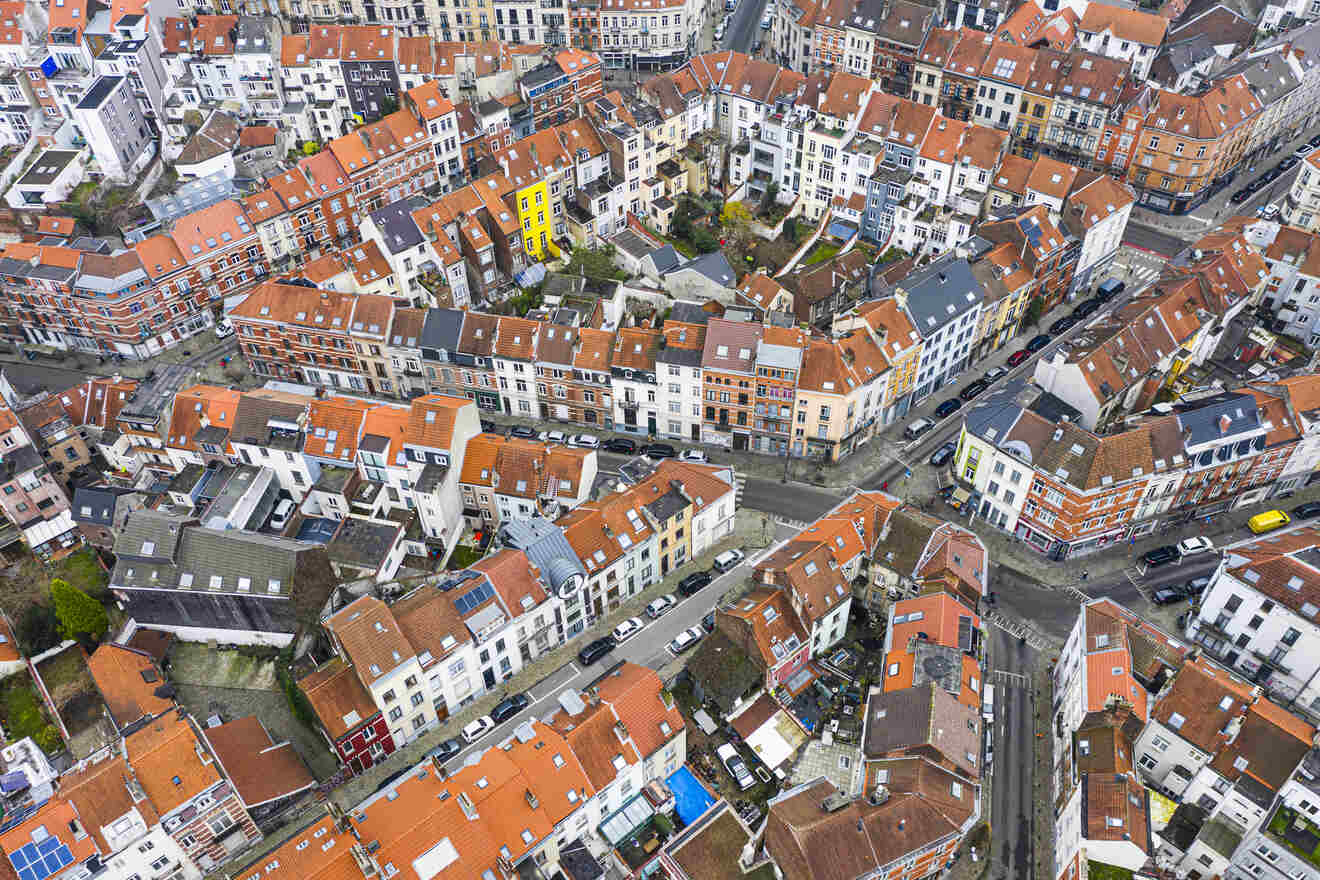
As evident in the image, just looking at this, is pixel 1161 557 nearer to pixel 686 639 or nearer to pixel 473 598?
pixel 686 639

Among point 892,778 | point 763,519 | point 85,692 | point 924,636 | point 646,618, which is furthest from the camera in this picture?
point 763,519

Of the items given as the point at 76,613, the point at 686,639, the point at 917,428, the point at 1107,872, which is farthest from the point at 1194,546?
the point at 76,613

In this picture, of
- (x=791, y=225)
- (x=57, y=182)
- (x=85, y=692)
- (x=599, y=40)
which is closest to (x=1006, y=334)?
(x=791, y=225)

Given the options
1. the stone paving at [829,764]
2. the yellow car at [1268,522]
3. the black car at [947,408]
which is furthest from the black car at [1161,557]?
the stone paving at [829,764]

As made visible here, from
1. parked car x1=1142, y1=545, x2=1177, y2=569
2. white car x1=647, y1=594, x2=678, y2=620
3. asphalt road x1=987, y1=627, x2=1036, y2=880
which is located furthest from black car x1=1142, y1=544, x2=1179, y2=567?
white car x1=647, y1=594, x2=678, y2=620

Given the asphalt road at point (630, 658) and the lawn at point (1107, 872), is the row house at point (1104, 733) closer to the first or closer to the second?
the lawn at point (1107, 872)

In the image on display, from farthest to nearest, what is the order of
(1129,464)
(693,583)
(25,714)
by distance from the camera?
(693,583), (1129,464), (25,714)

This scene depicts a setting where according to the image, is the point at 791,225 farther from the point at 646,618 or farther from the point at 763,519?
the point at 646,618
